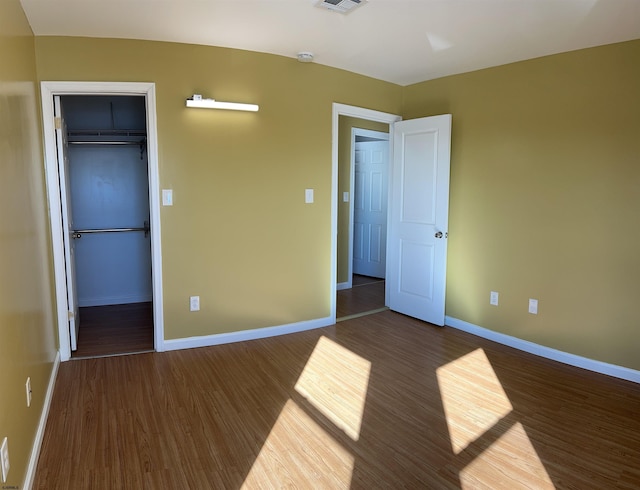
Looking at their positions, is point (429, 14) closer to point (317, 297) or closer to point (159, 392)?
point (317, 297)

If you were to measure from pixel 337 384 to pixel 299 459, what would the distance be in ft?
2.88

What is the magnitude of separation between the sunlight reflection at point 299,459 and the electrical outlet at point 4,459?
0.96m

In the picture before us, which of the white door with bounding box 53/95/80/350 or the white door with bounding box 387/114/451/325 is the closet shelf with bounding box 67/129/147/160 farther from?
the white door with bounding box 387/114/451/325

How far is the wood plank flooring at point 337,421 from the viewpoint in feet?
6.93

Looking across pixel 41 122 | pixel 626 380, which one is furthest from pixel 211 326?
pixel 626 380

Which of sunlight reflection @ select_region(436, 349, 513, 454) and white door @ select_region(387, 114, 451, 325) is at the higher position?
white door @ select_region(387, 114, 451, 325)

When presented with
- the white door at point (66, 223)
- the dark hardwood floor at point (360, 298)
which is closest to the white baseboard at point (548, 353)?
the dark hardwood floor at point (360, 298)

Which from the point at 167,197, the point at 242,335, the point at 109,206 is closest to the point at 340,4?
the point at 167,197

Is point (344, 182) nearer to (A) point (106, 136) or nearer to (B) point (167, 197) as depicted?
(B) point (167, 197)

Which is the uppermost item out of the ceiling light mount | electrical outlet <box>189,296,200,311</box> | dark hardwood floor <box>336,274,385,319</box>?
the ceiling light mount

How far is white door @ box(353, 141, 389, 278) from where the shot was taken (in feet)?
20.6

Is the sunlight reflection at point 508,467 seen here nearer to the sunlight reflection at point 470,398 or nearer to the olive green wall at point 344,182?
the sunlight reflection at point 470,398

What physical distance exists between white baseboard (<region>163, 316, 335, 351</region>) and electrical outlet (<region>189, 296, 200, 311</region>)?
261 millimetres

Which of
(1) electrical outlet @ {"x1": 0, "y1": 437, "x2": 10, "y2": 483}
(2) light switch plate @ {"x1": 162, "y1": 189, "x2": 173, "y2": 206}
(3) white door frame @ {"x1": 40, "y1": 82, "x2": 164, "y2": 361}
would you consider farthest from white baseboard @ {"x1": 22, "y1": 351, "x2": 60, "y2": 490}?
(2) light switch plate @ {"x1": 162, "y1": 189, "x2": 173, "y2": 206}
